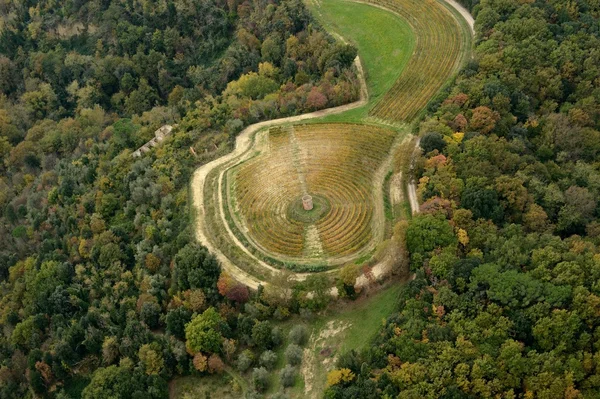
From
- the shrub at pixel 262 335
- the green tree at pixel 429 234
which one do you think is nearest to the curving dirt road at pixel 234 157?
the green tree at pixel 429 234

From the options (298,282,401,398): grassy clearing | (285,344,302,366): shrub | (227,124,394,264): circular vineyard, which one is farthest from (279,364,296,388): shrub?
(227,124,394,264): circular vineyard

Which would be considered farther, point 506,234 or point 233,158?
point 233,158

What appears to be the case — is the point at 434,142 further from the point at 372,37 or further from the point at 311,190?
the point at 372,37

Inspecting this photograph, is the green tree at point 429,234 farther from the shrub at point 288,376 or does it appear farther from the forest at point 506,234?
the shrub at point 288,376

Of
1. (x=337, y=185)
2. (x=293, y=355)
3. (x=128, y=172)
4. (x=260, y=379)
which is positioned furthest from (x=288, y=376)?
(x=128, y=172)

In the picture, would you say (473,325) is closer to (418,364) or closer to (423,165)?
(418,364)

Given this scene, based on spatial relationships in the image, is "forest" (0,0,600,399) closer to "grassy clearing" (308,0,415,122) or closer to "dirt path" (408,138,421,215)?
"dirt path" (408,138,421,215)

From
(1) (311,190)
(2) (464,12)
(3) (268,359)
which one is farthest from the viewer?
(2) (464,12)
